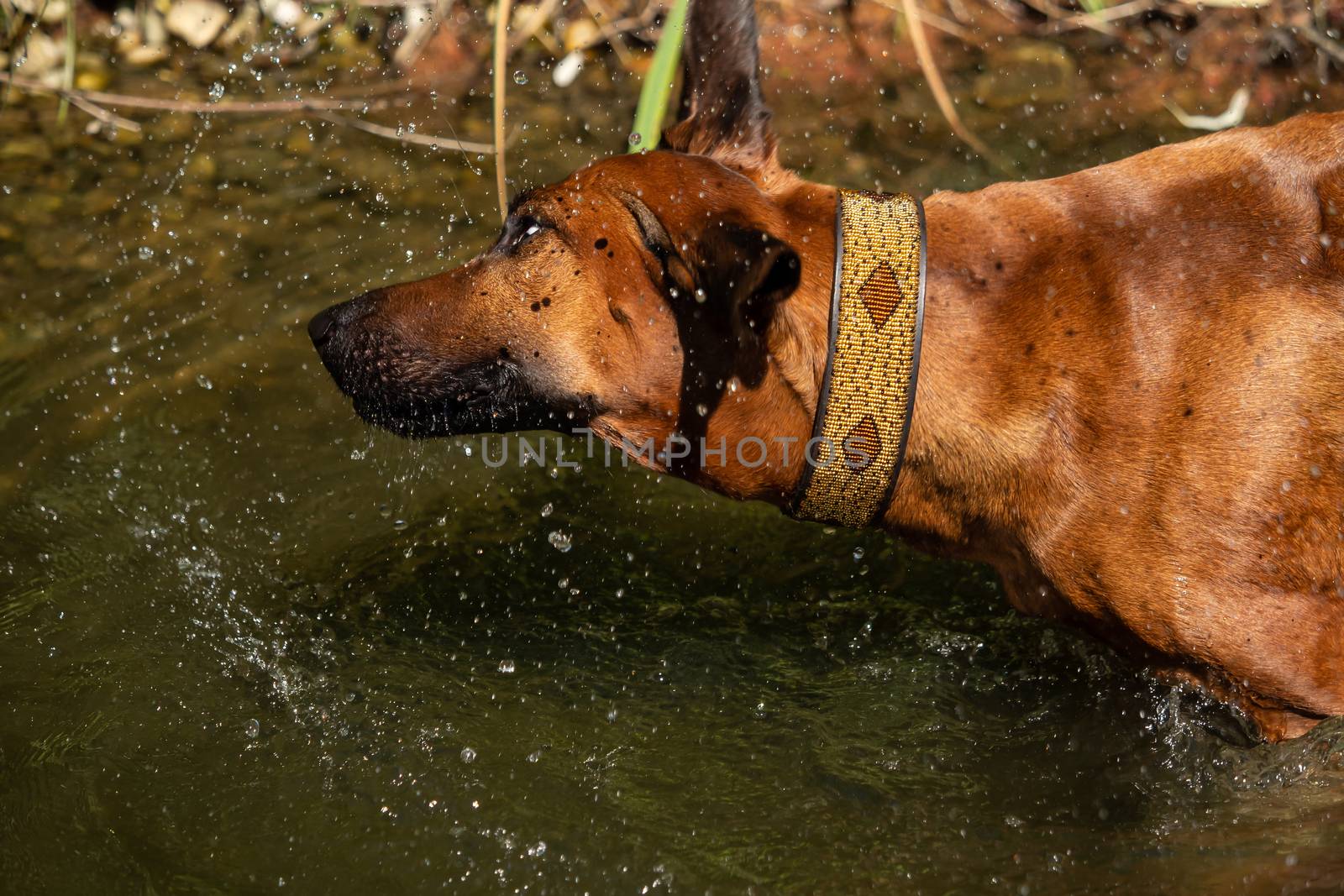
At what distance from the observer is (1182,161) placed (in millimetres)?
3348

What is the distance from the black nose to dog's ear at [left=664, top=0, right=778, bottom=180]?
3.28 ft

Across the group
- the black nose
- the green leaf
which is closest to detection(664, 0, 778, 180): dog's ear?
the green leaf

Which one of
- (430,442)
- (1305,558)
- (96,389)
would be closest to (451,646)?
(430,442)

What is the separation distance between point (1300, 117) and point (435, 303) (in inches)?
88.7

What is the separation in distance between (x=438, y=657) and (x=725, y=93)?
1.87 m

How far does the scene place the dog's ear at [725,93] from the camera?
11.1ft

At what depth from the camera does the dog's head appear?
118 inches

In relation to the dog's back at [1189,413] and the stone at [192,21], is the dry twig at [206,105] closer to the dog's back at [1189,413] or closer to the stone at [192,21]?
the stone at [192,21]

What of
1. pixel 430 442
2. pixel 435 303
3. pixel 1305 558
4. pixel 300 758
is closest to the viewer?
pixel 1305 558

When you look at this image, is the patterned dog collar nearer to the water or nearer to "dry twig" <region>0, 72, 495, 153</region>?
the water

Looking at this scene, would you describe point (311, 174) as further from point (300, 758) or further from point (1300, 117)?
point (1300, 117)

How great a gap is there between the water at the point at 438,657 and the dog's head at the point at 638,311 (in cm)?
88

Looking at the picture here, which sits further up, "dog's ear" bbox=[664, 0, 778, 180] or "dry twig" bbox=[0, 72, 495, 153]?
"dog's ear" bbox=[664, 0, 778, 180]

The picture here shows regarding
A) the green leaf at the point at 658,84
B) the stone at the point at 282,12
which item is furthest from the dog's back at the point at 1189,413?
the stone at the point at 282,12
